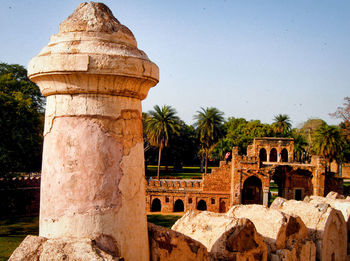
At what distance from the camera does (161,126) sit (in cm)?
4000

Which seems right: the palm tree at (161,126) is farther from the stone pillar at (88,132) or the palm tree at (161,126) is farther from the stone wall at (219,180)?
the stone pillar at (88,132)

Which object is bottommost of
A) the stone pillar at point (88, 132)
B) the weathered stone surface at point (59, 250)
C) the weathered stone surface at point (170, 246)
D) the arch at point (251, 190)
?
the arch at point (251, 190)

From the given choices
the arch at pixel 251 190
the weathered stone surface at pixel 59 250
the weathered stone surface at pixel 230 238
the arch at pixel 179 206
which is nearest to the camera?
the weathered stone surface at pixel 59 250

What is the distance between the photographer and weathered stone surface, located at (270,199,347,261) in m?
4.97

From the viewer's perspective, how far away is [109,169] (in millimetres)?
2104

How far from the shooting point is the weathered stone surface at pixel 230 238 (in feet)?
11.1

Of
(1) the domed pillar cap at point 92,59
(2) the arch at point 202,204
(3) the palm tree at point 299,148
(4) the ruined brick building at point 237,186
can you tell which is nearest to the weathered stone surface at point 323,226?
(1) the domed pillar cap at point 92,59

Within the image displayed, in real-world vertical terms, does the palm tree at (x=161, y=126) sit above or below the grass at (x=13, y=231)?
above

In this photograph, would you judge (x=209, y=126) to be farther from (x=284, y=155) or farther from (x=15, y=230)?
(x=15, y=230)

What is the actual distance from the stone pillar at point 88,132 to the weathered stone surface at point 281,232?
2363 mm

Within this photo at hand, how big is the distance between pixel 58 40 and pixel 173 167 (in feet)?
206

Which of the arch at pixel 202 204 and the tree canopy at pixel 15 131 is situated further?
the arch at pixel 202 204

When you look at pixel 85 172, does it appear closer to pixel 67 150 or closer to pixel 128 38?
pixel 67 150

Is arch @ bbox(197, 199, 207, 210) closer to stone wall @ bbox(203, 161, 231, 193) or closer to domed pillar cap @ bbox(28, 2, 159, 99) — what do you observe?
stone wall @ bbox(203, 161, 231, 193)
